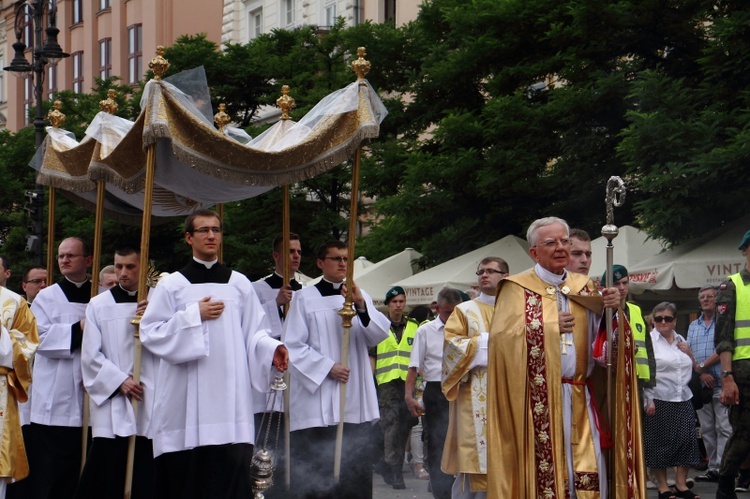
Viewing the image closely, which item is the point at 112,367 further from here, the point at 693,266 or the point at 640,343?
the point at 693,266

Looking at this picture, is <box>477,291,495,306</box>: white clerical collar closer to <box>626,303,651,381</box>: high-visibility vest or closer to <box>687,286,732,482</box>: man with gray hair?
<box>626,303,651,381</box>: high-visibility vest

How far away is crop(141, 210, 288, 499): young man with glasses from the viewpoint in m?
7.82

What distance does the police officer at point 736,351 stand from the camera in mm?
9344

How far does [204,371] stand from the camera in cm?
790

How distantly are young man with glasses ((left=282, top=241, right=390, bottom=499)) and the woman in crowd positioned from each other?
2.85m

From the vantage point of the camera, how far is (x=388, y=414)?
13.5 m

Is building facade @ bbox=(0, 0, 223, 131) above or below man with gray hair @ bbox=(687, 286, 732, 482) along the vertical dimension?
above

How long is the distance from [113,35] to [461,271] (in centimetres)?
3276

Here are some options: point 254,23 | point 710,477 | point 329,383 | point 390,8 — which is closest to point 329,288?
point 329,383

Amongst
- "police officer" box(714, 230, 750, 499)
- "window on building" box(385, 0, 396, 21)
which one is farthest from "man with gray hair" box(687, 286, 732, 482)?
"window on building" box(385, 0, 396, 21)

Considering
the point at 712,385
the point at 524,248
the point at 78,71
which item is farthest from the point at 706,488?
the point at 78,71

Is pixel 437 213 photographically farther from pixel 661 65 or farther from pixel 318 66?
pixel 318 66

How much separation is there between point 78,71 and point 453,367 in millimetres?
43094

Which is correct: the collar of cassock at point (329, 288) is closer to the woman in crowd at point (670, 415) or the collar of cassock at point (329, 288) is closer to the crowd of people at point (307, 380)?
the crowd of people at point (307, 380)
